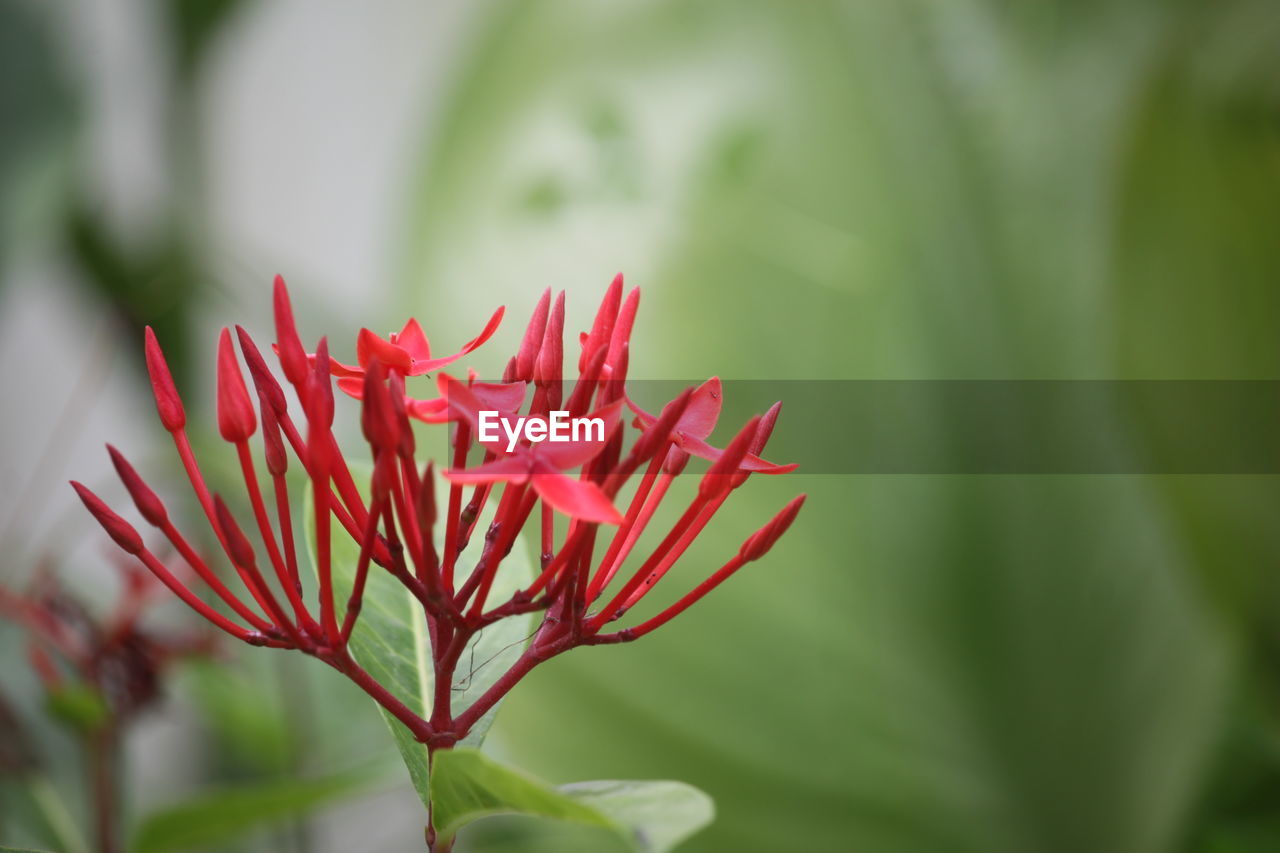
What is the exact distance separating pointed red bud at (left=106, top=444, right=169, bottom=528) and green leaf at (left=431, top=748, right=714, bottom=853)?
0.24 ft

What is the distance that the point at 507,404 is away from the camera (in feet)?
0.67

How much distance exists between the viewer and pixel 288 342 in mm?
209

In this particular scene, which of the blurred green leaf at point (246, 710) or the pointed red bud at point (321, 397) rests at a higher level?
the pointed red bud at point (321, 397)

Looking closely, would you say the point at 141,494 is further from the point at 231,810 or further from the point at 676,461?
the point at 231,810

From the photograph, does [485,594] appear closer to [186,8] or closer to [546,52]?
[546,52]

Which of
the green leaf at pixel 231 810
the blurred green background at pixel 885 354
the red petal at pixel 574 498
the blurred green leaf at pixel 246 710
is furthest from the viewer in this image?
the blurred green leaf at pixel 246 710

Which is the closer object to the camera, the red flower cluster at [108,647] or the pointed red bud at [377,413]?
the pointed red bud at [377,413]

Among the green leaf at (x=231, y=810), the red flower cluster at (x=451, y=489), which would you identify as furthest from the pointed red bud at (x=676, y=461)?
the green leaf at (x=231, y=810)

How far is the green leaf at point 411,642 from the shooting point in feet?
0.83

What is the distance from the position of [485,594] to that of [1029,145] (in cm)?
48

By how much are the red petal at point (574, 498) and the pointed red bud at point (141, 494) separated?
79 millimetres

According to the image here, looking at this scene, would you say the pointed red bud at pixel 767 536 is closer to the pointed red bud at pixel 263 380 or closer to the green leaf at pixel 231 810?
the pointed red bud at pixel 263 380

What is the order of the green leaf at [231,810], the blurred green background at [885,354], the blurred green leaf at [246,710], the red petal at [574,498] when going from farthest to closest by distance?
the blurred green leaf at [246,710], the blurred green background at [885,354], the green leaf at [231,810], the red petal at [574,498]

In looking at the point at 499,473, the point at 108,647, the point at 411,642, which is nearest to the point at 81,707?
the point at 108,647
